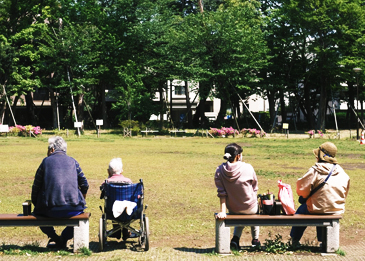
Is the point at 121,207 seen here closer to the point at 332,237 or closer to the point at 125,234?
the point at 125,234

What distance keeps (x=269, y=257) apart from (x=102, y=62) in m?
45.2

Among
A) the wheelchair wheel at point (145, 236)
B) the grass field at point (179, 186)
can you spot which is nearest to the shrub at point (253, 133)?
the grass field at point (179, 186)

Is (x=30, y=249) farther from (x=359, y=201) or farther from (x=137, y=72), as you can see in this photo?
(x=137, y=72)

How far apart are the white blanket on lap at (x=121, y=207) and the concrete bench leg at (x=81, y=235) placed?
39 centimetres

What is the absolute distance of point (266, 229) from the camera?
889cm

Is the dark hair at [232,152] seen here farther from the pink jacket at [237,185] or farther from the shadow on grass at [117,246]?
the shadow on grass at [117,246]

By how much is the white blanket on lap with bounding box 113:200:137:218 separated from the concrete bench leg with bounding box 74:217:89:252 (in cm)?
39

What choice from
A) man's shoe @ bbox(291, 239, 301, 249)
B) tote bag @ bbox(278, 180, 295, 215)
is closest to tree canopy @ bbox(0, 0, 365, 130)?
man's shoe @ bbox(291, 239, 301, 249)

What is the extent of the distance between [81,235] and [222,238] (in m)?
1.83

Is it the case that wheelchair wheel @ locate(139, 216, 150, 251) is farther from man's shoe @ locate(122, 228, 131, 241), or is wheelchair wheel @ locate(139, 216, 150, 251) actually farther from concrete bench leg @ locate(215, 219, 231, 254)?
concrete bench leg @ locate(215, 219, 231, 254)

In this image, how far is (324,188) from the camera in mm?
6859

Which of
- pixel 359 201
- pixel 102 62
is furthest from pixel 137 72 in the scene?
pixel 359 201

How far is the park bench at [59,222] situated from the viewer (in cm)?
673

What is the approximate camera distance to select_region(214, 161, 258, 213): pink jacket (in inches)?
265
